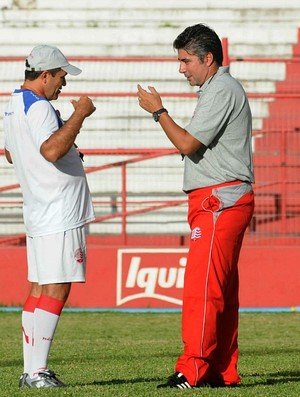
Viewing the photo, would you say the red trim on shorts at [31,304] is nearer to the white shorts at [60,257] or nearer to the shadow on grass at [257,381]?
the white shorts at [60,257]

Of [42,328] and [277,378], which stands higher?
[42,328]

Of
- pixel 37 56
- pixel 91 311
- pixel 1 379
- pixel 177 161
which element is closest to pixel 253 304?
pixel 91 311

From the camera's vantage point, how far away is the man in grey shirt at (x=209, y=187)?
6355mm

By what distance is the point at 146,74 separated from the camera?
16.9 meters

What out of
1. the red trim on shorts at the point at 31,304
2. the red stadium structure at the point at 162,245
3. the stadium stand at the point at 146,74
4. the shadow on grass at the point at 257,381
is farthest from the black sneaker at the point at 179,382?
the stadium stand at the point at 146,74

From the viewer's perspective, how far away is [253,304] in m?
13.1

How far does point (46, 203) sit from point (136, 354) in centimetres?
286

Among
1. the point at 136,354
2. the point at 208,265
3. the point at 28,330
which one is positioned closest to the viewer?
the point at 208,265

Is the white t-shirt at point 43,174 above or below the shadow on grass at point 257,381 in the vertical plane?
above

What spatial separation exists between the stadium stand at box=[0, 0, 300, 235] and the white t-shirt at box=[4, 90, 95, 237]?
24.0 ft

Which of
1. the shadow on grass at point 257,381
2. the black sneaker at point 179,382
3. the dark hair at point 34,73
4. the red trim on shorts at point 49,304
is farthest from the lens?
the shadow on grass at point 257,381

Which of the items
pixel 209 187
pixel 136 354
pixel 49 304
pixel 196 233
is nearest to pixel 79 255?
pixel 49 304

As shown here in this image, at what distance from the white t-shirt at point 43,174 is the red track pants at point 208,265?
0.60 metres

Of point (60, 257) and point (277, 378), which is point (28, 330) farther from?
point (277, 378)
